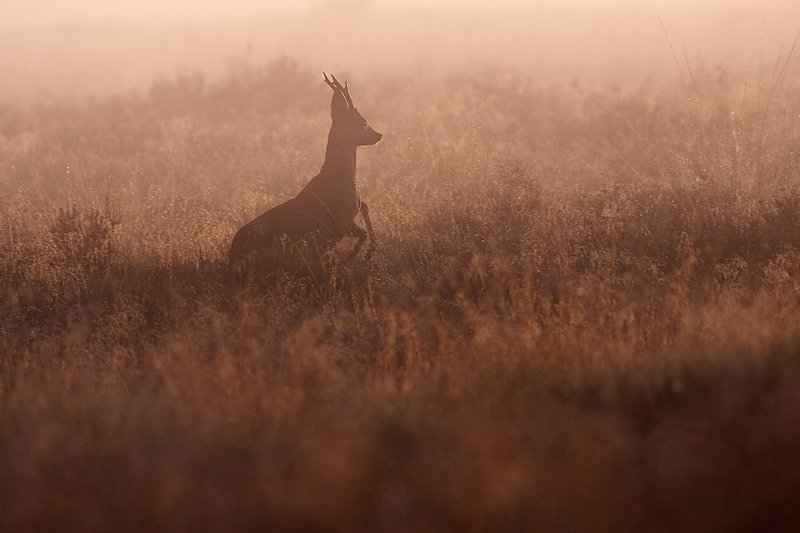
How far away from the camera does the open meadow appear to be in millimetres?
3480

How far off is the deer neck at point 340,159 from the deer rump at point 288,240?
0.37 metres

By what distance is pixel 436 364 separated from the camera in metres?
4.66

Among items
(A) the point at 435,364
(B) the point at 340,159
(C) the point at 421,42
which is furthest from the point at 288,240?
(C) the point at 421,42

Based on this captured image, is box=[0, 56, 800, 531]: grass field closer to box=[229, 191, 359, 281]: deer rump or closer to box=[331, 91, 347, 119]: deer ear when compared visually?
box=[229, 191, 359, 281]: deer rump

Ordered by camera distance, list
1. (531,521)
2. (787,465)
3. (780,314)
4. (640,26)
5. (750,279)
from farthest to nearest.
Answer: (640,26), (750,279), (780,314), (787,465), (531,521)

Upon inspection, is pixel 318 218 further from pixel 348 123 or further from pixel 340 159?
pixel 348 123

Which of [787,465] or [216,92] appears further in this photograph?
[216,92]

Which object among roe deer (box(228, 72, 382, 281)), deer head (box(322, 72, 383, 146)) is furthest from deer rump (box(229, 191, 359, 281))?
deer head (box(322, 72, 383, 146))

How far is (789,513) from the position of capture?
3307 millimetres

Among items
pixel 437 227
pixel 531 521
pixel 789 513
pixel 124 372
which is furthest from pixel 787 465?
pixel 437 227

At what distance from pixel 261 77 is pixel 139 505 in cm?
1697

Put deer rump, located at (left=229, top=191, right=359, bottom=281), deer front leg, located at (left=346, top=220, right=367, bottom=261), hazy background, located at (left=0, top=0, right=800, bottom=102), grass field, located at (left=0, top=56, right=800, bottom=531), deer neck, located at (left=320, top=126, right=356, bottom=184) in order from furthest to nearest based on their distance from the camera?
hazy background, located at (left=0, top=0, right=800, bottom=102) → deer neck, located at (left=320, top=126, right=356, bottom=184) → deer front leg, located at (left=346, top=220, right=367, bottom=261) → deer rump, located at (left=229, top=191, right=359, bottom=281) → grass field, located at (left=0, top=56, right=800, bottom=531)

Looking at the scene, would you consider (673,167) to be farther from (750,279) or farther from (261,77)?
(261,77)

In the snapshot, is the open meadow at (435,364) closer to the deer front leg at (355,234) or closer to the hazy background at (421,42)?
the deer front leg at (355,234)
